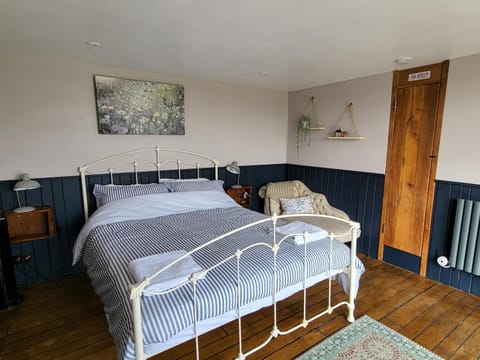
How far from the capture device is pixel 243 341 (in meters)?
2.01

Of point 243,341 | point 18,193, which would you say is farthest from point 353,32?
point 18,193

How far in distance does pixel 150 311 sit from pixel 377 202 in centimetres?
296

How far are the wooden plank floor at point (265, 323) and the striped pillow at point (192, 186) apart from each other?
1.30m

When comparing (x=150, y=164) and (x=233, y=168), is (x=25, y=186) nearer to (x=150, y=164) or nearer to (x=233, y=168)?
(x=150, y=164)

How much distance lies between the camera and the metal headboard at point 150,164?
2.97 meters

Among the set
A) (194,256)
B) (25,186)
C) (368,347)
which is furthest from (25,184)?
(368,347)

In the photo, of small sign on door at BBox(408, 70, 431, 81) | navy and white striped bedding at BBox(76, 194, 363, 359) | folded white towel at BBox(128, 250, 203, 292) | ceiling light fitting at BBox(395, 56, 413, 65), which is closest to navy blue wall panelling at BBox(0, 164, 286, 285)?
navy and white striped bedding at BBox(76, 194, 363, 359)

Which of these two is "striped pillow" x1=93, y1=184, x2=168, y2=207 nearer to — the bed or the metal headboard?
the bed

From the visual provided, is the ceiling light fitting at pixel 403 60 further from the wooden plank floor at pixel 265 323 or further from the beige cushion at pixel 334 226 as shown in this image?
the wooden plank floor at pixel 265 323

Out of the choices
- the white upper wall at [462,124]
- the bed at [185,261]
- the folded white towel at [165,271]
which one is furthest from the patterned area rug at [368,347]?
the white upper wall at [462,124]

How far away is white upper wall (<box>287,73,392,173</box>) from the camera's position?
128 inches

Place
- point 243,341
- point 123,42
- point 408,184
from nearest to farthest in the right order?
point 243,341
point 123,42
point 408,184

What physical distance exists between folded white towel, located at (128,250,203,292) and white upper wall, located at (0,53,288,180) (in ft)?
6.07

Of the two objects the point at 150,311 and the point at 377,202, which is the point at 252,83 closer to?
the point at 377,202
